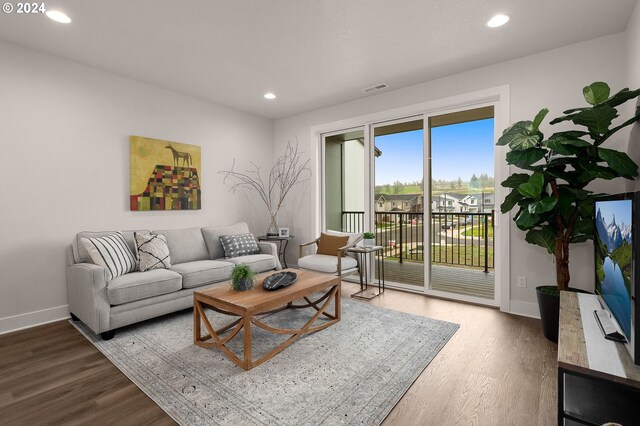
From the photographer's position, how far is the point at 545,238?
107 inches

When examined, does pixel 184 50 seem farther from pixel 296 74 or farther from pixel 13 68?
pixel 13 68

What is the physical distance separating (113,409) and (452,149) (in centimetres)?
407

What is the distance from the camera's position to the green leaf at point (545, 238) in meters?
2.69

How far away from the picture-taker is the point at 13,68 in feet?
9.40

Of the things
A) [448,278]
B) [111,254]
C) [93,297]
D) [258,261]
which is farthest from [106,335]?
[448,278]

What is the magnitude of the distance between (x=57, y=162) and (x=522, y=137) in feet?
14.2

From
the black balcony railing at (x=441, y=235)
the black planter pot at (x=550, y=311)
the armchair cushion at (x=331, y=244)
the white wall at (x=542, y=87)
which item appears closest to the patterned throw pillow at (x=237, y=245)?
the armchair cushion at (x=331, y=244)

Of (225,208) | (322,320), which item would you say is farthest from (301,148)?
(322,320)

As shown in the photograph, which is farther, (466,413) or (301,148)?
(301,148)

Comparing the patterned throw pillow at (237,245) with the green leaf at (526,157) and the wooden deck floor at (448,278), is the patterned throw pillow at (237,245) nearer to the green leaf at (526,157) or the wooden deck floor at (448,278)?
the wooden deck floor at (448,278)

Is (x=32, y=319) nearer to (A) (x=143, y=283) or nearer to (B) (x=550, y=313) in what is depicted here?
(A) (x=143, y=283)

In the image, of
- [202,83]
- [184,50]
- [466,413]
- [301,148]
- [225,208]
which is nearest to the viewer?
[466,413]

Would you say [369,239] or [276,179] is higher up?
[276,179]

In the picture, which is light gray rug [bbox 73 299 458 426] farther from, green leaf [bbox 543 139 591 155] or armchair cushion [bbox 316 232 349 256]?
green leaf [bbox 543 139 591 155]
